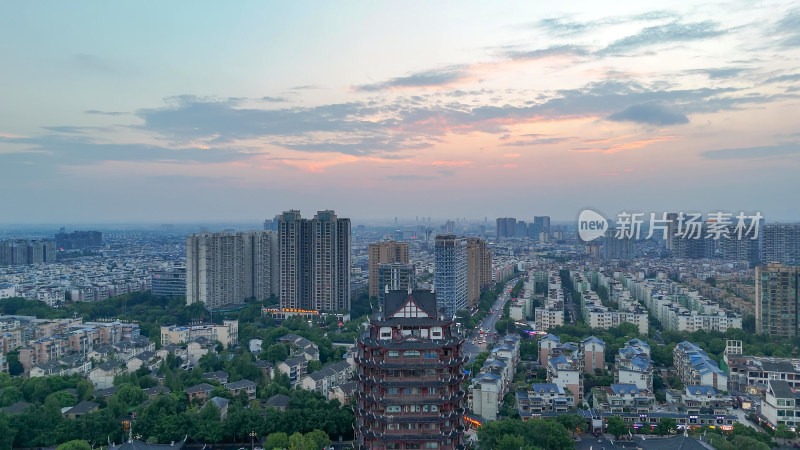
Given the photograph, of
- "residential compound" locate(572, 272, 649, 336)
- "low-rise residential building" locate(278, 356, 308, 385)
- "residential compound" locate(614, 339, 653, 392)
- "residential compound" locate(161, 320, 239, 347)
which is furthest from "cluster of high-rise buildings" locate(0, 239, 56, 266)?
"residential compound" locate(614, 339, 653, 392)

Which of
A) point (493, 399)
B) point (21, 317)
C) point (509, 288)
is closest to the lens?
point (493, 399)

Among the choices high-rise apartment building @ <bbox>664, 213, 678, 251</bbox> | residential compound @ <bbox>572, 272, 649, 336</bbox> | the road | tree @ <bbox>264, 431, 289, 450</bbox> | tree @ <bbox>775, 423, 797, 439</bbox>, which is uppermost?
high-rise apartment building @ <bbox>664, 213, 678, 251</bbox>

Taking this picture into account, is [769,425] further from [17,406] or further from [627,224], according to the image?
[627,224]

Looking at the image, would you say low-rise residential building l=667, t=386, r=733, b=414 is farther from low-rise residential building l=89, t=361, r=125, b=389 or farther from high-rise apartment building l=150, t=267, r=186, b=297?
high-rise apartment building l=150, t=267, r=186, b=297

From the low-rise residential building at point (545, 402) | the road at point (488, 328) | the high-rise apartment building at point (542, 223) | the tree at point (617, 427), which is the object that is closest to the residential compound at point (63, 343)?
the road at point (488, 328)

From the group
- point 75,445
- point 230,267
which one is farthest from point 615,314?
point 75,445

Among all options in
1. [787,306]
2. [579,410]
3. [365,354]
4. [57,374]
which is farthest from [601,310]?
[57,374]

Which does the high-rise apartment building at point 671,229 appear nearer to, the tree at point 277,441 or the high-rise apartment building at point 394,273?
the high-rise apartment building at point 394,273
